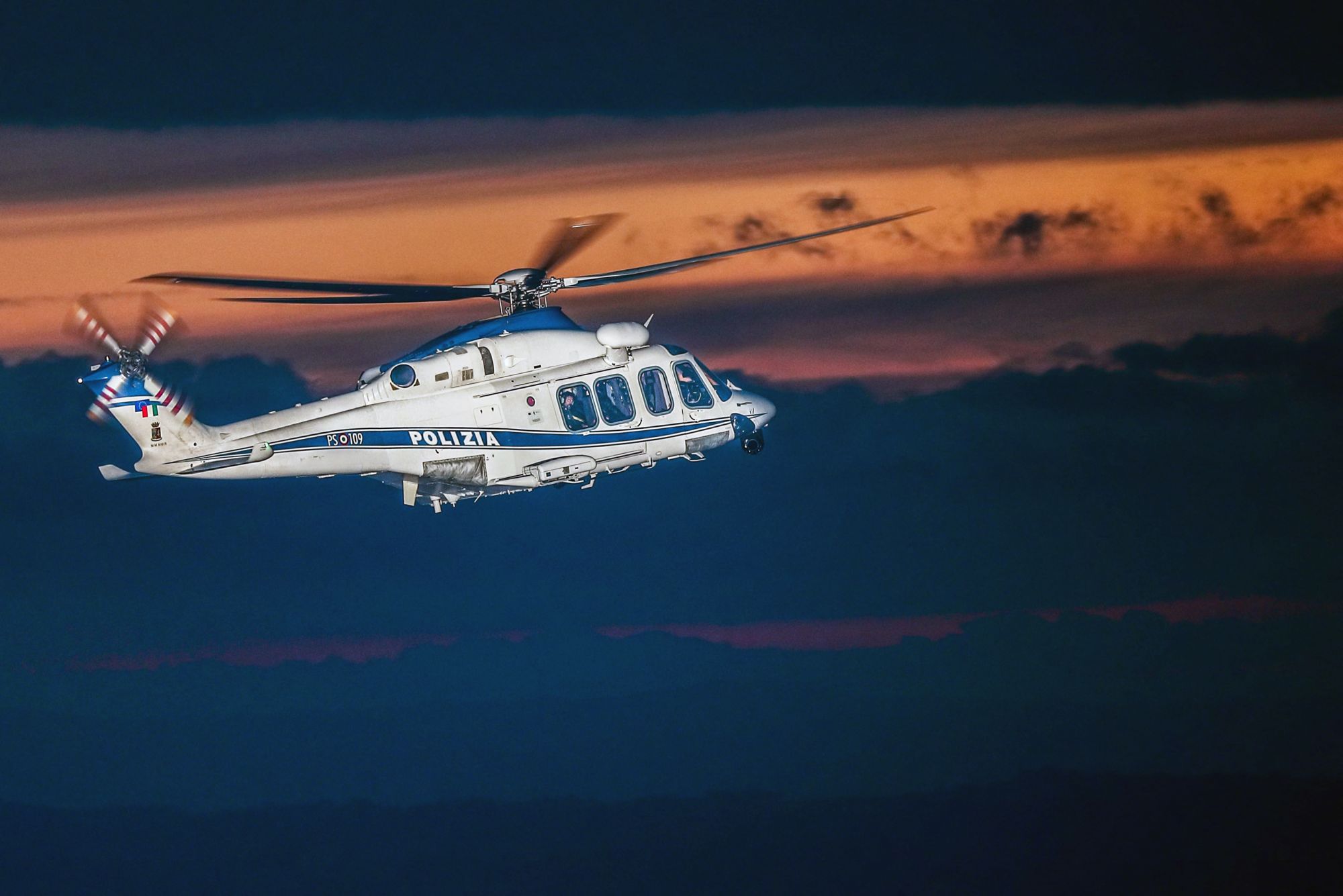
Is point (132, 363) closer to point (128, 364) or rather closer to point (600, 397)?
point (128, 364)

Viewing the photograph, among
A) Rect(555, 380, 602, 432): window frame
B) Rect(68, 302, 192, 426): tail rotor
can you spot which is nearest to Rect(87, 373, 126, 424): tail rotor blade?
Rect(68, 302, 192, 426): tail rotor

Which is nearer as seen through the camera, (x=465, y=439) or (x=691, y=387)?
(x=465, y=439)

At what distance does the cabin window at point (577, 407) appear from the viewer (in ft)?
164

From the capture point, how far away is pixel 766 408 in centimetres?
5488

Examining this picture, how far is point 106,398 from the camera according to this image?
150 feet

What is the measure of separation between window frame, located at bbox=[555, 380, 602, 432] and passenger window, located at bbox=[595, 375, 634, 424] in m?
0.18

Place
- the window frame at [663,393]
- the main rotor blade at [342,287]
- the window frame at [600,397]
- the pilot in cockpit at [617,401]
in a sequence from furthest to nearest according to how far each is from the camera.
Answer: the window frame at [663,393]
the pilot in cockpit at [617,401]
the window frame at [600,397]
the main rotor blade at [342,287]

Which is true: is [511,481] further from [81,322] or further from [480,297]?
[81,322]

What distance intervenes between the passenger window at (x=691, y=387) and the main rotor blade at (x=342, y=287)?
731 cm

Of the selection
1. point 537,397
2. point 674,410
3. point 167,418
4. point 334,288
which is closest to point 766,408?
point 674,410

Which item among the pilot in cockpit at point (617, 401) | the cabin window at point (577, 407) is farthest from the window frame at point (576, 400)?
the pilot in cockpit at point (617, 401)

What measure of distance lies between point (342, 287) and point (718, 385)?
46.5 feet

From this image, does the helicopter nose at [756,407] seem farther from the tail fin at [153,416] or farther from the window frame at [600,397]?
the tail fin at [153,416]

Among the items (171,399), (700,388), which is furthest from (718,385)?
(171,399)
